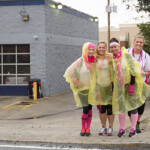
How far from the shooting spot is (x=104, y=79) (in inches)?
253

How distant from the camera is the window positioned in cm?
1722

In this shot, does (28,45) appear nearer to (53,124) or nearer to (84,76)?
(53,124)

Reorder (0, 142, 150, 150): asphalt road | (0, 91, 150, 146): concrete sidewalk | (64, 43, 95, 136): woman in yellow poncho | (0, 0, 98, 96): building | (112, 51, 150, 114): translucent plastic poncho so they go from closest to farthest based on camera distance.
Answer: (0, 142, 150, 150): asphalt road
(0, 91, 150, 146): concrete sidewalk
(112, 51, 150, 114): translucent plastic poncho
(64, 43, 95, 136): woman in yellow poncho
(0, 0, 98, 96): building

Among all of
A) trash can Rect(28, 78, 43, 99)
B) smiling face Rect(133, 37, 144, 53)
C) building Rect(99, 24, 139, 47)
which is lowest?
trash can Rect(28, 78, 43, 99)

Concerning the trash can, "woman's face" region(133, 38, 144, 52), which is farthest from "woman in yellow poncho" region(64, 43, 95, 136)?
the trash can

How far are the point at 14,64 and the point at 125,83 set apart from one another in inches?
460

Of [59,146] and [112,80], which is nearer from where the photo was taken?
[59,146]

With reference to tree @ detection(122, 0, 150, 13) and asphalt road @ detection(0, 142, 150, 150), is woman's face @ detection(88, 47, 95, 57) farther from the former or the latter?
tree @ detection(122, 0, 150, 13)

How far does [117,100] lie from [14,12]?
11.7m

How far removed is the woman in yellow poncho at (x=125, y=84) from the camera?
20.8 ft

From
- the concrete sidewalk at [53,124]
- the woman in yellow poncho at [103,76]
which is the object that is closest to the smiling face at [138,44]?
the woman in yellow poncho at [103,76]

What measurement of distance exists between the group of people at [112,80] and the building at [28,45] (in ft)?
34.0

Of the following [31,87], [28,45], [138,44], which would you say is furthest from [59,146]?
[28,45]

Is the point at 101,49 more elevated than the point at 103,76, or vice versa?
the point at 101,49
